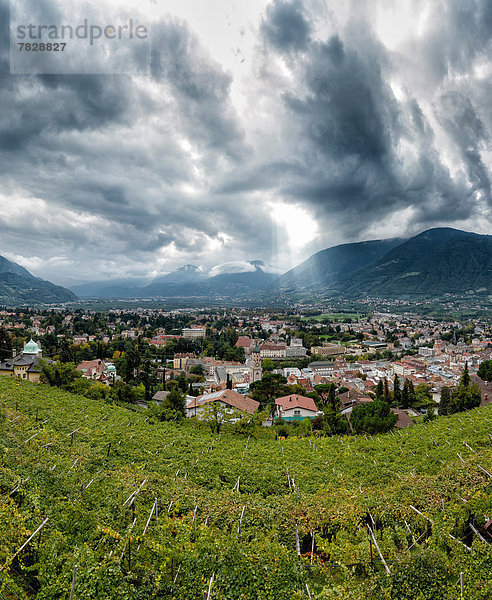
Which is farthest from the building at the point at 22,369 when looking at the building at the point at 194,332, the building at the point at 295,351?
the building at the point at 194,332

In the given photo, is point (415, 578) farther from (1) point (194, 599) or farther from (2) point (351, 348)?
(2) point (351, 348)

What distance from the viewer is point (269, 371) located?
187 feet

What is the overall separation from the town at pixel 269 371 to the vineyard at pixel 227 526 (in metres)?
11.0

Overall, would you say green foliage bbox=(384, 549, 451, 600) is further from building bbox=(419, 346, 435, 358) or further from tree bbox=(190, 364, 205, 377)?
building bbox=(419, 346, 435, 358)

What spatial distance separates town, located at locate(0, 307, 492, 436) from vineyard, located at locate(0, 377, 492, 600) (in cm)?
1096

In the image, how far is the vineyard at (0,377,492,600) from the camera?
16.2 ft

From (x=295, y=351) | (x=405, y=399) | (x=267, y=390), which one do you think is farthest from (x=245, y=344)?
(x=405, y=399)

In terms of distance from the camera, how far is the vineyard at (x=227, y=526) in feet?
16.2

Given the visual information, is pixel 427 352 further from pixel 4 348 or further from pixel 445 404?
pixel 4 348

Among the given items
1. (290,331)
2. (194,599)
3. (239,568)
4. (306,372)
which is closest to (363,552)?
(239,568)

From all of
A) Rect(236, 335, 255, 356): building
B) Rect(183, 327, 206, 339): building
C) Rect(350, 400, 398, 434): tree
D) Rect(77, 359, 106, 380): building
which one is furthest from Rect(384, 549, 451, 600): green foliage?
Rect(183, 327, 206, 339): building

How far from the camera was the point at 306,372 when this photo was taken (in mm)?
58000

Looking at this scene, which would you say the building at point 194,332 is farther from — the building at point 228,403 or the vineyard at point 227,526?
the vineyard at point 227,526

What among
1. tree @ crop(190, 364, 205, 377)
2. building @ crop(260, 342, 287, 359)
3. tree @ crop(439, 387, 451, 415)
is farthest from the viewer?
building @ crop(260, 342, 287, 359)
